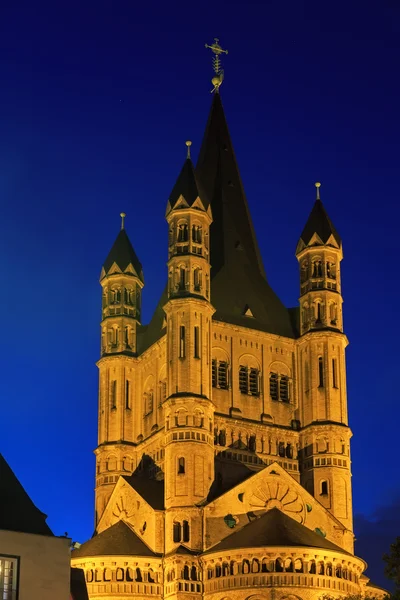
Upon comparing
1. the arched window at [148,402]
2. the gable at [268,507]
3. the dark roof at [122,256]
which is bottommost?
the gable at [268,507]

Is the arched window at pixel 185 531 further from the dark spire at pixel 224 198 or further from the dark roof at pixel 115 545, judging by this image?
the dark spire at pixel 224 198

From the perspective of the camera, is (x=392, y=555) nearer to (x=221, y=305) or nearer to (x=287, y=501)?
(x=287, y=501)

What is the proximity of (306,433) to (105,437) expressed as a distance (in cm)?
1348

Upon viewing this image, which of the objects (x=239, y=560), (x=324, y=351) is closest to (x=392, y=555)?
(x=239, y=560)

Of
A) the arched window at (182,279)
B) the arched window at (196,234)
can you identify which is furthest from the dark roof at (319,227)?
the arched window at (182,279)

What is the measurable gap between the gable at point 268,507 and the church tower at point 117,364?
10749mm

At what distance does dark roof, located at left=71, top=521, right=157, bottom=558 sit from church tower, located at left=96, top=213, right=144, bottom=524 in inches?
287

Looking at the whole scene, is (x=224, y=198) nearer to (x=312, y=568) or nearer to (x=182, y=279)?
(x=182, y=279)

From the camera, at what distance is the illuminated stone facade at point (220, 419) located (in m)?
81.8

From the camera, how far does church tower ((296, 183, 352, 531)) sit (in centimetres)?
9044

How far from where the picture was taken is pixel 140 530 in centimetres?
8619

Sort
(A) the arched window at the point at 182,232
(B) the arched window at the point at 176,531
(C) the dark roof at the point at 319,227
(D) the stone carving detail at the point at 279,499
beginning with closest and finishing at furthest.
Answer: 1. (B) the arched window at the point at 176,531
2. (D) the stone carving detail at the point at 279,499
3. (A) the arched window at the point at 182,232
4. (C) the dark roof at the point at 319,227

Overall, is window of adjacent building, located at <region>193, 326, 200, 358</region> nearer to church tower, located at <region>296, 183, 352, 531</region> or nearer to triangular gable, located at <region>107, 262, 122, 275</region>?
church tower, located at <region>296, 183, 352, 531</region>


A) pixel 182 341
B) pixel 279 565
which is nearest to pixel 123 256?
pixel 182 341
